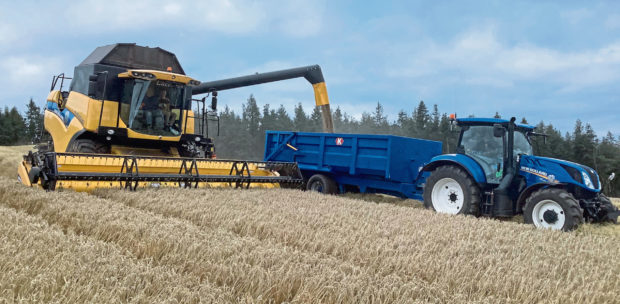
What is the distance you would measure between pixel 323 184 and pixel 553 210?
16.7 ft

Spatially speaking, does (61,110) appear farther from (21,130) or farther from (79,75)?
(21,130)

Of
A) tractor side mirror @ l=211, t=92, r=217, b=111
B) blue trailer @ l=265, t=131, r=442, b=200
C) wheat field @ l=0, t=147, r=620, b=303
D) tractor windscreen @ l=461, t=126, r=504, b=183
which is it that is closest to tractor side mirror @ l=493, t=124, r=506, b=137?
tractor windscreen @ l=461, t=126, r=504, b=183

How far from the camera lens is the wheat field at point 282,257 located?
287 cm

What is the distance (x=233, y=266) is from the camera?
333 cm

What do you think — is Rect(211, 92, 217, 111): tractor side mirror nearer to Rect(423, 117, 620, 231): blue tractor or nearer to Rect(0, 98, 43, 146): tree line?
Rect(423, 117, 620, 231): blue tractor

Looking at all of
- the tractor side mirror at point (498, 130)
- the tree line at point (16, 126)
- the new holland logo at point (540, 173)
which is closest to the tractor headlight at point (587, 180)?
the new holland logo at point (540, 173)

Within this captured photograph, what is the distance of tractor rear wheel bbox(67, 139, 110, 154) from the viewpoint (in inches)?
358

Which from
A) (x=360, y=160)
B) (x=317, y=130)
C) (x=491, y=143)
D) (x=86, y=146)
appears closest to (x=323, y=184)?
(x=360, y=160)

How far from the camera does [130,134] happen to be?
9.23 m

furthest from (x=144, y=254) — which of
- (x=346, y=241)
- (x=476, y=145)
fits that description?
(x=476, y=145)

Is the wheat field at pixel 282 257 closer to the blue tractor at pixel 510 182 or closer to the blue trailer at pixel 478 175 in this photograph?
the blue tractor at pixel 510 182

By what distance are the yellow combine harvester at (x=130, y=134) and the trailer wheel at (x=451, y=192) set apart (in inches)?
123

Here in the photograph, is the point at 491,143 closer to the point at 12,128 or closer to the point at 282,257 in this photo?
the point at 282,257

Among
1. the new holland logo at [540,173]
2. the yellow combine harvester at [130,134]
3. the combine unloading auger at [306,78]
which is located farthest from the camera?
the combine unloading auger at [306,78]
